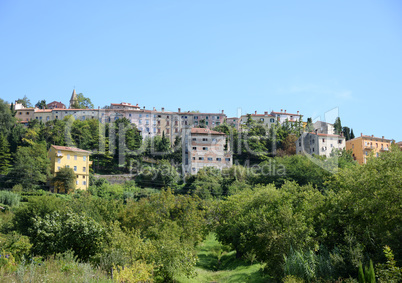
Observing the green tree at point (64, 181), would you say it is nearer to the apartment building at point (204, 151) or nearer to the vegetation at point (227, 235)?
the vegetation at point (227, 235)

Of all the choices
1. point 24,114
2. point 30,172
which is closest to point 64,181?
point 30,172

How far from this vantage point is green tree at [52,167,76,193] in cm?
7269

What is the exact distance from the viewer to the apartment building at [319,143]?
93750 millimetres

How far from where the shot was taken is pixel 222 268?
34312 millimetres

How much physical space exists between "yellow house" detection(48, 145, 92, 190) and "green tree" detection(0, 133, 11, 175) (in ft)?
32.7

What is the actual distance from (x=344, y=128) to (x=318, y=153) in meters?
21.5

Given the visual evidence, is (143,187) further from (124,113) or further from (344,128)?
(344,128)

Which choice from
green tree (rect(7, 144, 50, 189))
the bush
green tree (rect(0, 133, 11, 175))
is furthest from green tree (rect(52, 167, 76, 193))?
the bush

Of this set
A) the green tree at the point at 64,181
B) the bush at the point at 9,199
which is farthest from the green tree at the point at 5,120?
the bush at the point at 9,199

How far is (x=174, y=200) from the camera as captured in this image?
119 ft

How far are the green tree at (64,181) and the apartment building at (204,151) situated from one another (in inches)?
1014

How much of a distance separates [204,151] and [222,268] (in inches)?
2288

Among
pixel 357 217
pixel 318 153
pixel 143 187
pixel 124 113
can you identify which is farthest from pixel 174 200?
pixel 124 113

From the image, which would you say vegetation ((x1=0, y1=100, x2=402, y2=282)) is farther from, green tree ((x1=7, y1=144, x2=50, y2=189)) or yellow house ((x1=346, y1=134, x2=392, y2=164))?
yellow house ((x1=346, y1=134, x2=392, y2=164))
